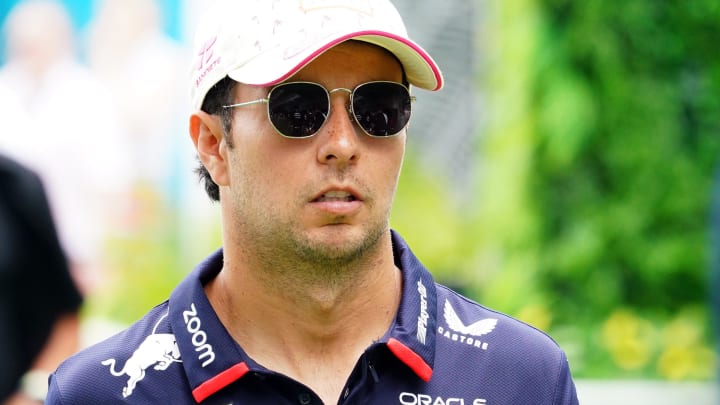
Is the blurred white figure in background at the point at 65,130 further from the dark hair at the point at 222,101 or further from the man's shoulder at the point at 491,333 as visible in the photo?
the man's shoulder at the point at 491,333

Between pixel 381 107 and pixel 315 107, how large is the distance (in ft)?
0.45

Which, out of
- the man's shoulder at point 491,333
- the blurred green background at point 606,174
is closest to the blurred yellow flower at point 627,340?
the blurred green background at point 606,174

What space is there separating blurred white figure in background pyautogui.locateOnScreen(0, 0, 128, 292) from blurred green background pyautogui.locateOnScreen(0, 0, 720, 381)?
206 centimetres

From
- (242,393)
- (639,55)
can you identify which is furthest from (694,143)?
(242,393)

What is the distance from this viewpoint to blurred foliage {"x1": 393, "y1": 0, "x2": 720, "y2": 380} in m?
6.17

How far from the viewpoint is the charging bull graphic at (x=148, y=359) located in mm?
2326

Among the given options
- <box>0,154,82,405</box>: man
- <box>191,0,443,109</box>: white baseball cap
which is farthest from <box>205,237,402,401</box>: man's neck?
<box>0,154,82,405</box>: man

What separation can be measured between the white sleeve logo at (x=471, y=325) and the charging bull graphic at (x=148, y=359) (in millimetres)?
573

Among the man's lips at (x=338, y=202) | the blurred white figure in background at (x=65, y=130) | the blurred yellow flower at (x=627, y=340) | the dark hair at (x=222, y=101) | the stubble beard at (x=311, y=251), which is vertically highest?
the dark hair at (x=222, y=101)

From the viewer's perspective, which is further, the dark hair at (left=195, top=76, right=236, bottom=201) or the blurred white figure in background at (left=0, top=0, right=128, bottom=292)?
the blurred white figure in background at (left=0, top=0, right=128, bottom=292)

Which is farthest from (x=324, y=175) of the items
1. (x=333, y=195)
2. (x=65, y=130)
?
(x=65, y=130)

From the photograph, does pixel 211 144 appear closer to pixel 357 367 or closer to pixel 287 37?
pixel 287 37

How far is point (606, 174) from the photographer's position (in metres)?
6.29

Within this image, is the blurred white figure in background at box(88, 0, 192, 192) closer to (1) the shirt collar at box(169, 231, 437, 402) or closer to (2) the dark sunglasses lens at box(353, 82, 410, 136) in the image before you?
(1) the shirt collar at box(169, 231, 437, 402)
